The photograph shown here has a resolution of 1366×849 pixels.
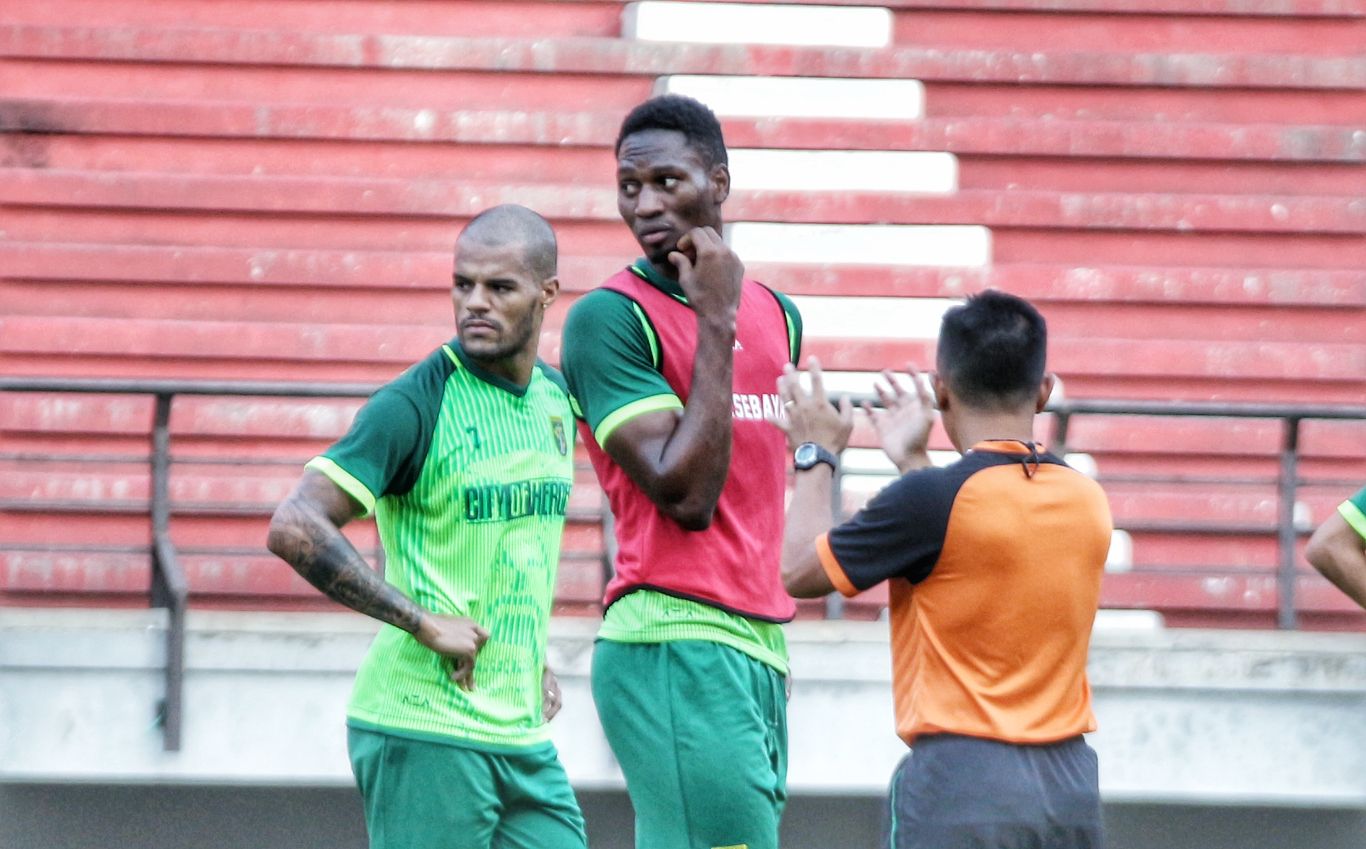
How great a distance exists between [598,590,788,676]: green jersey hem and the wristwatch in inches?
14.7

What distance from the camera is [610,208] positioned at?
7.65 m

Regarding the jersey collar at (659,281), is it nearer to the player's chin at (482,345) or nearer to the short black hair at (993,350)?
the player's chin at (482,345)

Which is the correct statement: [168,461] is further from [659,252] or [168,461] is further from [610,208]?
[659,252]

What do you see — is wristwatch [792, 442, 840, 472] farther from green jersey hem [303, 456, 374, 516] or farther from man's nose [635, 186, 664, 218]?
green jersey hem [303, 456, 374, 516]

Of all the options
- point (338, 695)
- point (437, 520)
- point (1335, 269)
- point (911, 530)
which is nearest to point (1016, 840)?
point (911, 530)

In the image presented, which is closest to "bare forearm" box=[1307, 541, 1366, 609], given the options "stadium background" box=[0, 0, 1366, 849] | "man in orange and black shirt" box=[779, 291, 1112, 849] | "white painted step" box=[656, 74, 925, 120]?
"man in orange and black shirt" box=[779, 291, 1112, 849]

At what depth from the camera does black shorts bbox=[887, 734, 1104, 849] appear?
3.05m

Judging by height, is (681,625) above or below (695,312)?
below

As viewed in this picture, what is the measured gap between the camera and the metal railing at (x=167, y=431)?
6430 mm

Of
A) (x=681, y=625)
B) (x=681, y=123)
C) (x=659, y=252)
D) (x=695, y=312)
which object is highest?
(x=681, y=123)

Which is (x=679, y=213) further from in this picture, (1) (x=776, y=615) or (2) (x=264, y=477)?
(2) (x=264, y=477)

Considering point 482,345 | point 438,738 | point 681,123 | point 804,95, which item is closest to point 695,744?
point 438,738

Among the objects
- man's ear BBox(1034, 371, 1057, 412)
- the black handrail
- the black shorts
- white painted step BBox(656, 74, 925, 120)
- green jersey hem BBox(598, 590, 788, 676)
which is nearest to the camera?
the black shorts

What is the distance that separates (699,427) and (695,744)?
1.98ft
